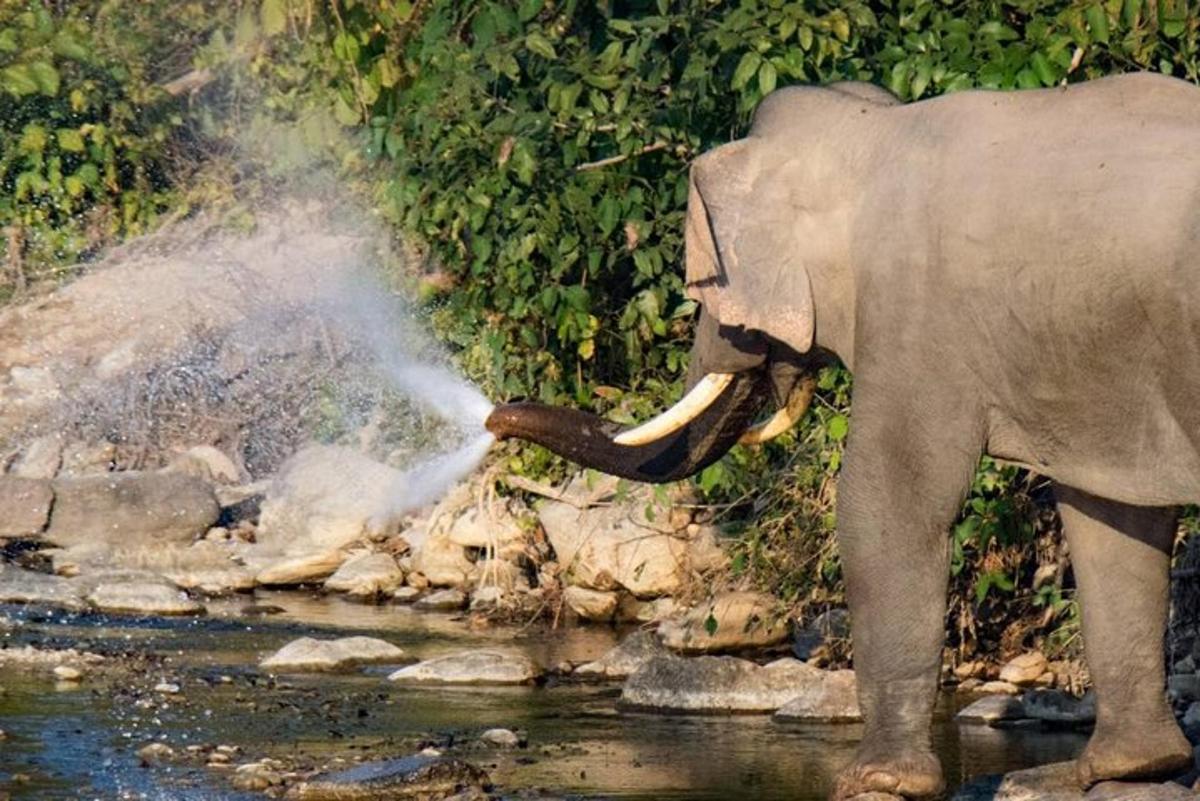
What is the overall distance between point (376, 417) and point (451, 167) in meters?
5.27

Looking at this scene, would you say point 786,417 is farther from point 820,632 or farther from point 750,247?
point 820,632

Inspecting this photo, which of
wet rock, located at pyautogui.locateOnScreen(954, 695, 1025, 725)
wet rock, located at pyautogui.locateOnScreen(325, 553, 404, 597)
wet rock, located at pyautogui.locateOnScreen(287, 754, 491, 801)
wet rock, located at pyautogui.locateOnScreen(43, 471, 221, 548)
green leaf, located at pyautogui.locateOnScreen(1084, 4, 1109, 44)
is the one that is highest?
green leaf, located at pyautogui.locateOnScreen(1084, 4, 1109, 44)

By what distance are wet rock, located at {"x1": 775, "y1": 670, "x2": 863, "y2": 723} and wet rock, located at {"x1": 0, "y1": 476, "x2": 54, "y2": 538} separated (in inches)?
272

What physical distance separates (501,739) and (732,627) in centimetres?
285

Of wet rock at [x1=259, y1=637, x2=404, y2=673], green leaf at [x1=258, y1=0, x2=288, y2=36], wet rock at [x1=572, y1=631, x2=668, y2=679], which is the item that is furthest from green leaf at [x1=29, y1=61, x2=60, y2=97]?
wet rock at [x1=572, y1=631, x2=668, y2=679]

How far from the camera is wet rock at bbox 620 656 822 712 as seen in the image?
34.8 ft

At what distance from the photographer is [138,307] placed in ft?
61.0

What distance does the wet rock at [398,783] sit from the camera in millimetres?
8430

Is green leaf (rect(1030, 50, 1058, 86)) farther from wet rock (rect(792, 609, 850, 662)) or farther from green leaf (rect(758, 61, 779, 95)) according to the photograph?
wet rock (rect(792, 609, 850, 662))

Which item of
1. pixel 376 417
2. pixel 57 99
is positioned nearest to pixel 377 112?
pixel 376 417

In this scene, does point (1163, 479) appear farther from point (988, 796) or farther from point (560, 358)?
point (560, 358)

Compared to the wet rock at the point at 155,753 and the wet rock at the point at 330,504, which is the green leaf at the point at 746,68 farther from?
the wet rock at the point at 330,504

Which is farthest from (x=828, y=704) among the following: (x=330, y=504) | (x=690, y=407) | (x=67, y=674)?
(x=330, y=504)

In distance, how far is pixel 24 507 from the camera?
52.6 ft
